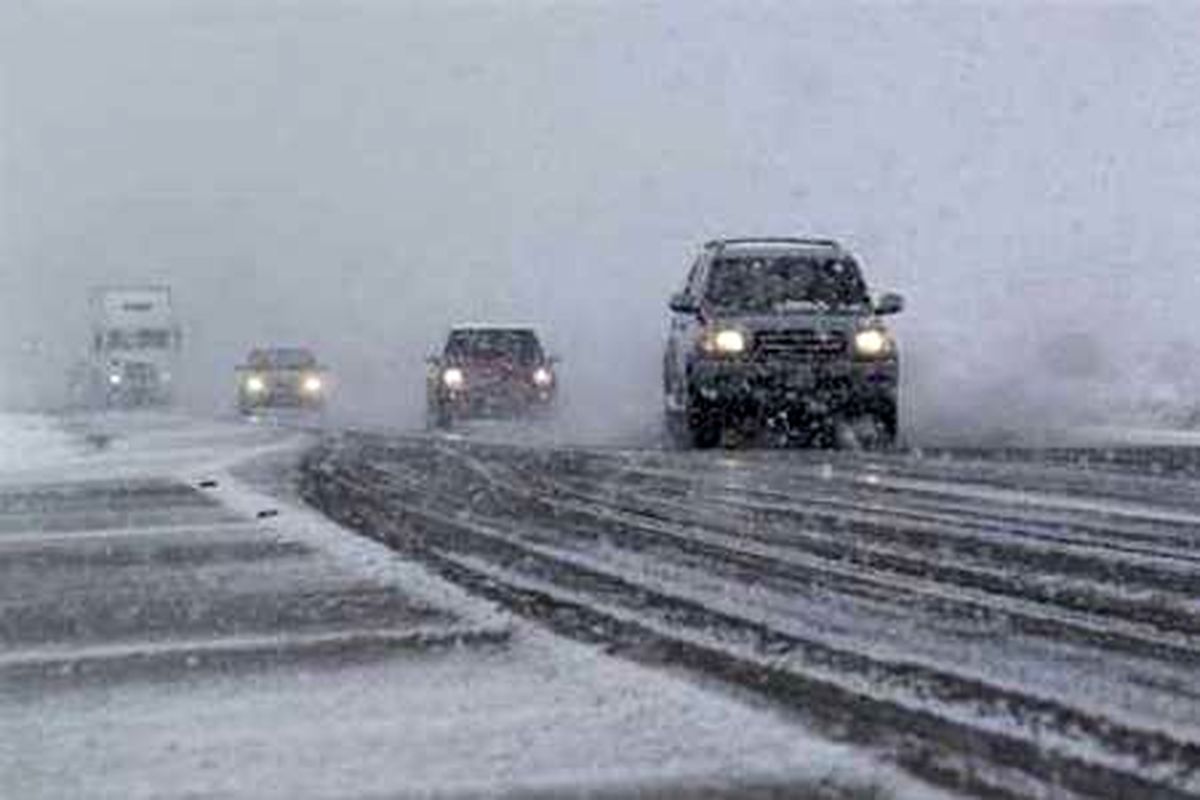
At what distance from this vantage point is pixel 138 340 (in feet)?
193

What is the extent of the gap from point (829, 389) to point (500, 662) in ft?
43.9

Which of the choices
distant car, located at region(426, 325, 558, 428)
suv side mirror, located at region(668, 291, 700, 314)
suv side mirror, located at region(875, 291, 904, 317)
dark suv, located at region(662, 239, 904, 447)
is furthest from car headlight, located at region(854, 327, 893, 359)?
distant car, located at region(426, 325, 558, 428)

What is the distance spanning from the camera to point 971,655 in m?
6.44

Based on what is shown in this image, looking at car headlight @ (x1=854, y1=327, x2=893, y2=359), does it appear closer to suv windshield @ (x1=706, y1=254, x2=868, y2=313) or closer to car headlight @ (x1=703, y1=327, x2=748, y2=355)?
suv windshield @ (x1=706, y1=254, x2=868, y2=313)

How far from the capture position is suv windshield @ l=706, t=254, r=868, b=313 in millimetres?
20266

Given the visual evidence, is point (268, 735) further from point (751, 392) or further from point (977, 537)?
point (751, 392)

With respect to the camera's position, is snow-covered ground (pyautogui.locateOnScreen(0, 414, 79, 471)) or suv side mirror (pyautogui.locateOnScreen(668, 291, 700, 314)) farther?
snow-covered ground (pyautogui.locateOnScreen(0, 414, 79, 471))

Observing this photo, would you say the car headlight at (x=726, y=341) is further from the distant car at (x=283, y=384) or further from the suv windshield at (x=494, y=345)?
the distant car at (x=283, y=384)

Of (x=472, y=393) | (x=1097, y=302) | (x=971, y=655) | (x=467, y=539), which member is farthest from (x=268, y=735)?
(x=1097, y=302)

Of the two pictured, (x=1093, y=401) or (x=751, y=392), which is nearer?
(x=751, y=392)

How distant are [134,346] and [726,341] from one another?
137 ft

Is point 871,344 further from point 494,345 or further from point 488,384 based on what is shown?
point 494,345

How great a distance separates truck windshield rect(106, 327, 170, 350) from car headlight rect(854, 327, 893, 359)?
41.8 m

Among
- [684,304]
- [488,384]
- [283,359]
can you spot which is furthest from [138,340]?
[684,304]
